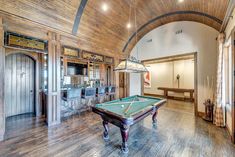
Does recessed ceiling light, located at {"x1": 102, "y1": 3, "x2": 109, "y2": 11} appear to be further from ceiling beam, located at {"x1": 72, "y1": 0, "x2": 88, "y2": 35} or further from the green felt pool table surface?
the green felt pool table surface

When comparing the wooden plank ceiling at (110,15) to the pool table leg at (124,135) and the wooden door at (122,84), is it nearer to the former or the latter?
the wooden door at (122,84)

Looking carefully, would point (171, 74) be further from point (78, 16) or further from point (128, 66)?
point (78, 16)

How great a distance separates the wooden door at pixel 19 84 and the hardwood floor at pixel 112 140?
0.96 meters

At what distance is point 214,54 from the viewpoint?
13.9ft

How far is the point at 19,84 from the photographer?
446 centimetres

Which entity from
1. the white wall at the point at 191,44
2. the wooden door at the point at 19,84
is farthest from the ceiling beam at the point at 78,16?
the white wall at the point at 191,44

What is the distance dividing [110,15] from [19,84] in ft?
15.2

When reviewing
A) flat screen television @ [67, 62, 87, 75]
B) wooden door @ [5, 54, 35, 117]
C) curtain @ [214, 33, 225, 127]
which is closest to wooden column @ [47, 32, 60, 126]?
flat screen television @ [67, 62, 87, 75]

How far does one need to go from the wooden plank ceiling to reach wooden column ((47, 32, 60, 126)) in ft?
1.74

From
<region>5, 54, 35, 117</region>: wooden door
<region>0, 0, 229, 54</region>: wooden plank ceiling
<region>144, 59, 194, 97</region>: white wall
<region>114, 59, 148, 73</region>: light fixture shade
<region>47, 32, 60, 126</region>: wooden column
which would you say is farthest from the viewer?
<region>144, 59, 194, 97</region>: white wall

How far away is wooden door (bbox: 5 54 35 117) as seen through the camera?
4.23 meters

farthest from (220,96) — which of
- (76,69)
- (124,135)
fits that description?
(76,69)

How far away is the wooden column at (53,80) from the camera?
3.58 metres

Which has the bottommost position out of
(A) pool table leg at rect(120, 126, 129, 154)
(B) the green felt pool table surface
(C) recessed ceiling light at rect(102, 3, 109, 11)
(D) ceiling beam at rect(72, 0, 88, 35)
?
(A) pool table leg at rect(120, 126, 129, 154)
